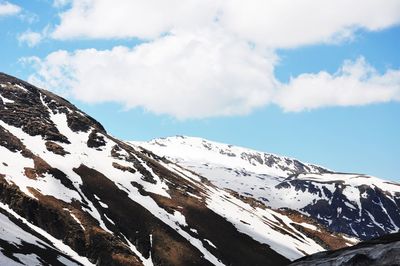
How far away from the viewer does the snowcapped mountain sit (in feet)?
322

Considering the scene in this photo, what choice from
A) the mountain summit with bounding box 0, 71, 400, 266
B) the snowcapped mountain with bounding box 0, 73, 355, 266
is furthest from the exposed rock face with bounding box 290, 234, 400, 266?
the snowcapped mountain with bounding box 0, 73, 355, 266

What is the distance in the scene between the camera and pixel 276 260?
123 m

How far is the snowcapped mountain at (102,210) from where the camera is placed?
98.1 metres

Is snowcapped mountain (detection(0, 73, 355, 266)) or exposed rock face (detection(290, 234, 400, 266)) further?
snowcapped mountain (detection(0, 73, 355, 266))

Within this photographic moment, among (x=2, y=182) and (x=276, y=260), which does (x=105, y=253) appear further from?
Result: (x=276, y=260)

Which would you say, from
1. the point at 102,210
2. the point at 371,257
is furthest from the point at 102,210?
the point at 371,257

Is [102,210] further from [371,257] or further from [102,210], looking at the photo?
[371,257]

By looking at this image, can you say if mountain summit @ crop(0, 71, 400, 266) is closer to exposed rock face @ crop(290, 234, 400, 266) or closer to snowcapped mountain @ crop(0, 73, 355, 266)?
snowcapped mountain @ crop(0, 73, 355, 266)

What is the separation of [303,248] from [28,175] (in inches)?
3320

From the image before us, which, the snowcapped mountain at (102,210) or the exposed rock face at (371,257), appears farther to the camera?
the snowcapped mountain at (102,210)

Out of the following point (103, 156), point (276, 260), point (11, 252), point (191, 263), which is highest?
point (103, 156)

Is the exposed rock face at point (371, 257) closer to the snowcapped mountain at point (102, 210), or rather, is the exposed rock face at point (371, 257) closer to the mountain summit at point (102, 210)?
the mountain summit at point (102, 210)

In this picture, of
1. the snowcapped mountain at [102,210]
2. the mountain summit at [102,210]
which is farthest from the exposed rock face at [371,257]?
the snowcapped mountain at [102,210]

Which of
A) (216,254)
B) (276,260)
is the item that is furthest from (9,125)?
(276,260)
